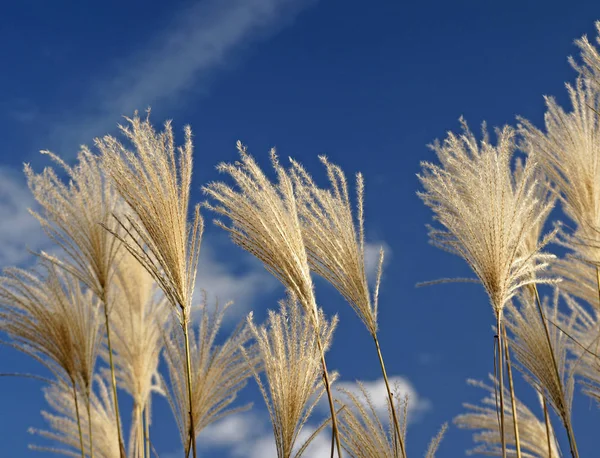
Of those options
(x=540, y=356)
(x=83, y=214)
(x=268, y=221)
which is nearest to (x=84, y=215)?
(x=83, y=214)

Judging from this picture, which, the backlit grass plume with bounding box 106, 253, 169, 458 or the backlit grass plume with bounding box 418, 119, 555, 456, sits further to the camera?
the backlit grass plume with bounding box 106, 253, 169, 458

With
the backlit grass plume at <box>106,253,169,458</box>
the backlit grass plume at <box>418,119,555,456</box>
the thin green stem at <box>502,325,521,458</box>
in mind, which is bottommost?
the thin green stem at <box>502,325,521,458</box>

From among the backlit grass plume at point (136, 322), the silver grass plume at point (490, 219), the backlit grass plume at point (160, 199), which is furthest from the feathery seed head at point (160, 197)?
the backlit grass plume at point (136, 322)

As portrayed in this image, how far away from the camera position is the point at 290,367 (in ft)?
9.39

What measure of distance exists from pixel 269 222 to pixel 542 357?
1618mm

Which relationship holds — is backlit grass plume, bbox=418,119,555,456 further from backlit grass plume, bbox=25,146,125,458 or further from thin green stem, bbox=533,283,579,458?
backlit grass plume, bbox=25,146,125,458

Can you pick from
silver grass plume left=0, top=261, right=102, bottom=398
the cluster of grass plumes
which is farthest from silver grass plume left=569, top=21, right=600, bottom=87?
silver grass plume left=0, top=261, right=102, bottom=398

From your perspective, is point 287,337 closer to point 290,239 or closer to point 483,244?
point 290,239

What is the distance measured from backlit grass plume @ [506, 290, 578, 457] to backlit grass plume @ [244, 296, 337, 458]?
1093mm

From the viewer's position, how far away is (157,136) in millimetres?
2742

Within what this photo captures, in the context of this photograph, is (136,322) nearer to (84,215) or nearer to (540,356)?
(84,215)

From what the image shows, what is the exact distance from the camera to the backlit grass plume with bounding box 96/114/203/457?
254 centimetres

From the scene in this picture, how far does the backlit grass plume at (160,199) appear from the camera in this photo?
2.54 m

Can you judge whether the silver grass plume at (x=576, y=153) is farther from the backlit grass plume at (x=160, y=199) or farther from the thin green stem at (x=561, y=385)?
the backlit grass plume at (x=160, y=199)
